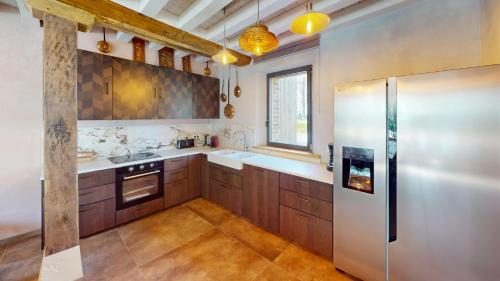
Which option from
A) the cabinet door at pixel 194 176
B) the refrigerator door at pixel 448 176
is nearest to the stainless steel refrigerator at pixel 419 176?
the refrigerator door at pixel 448 176

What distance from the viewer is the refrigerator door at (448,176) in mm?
1128

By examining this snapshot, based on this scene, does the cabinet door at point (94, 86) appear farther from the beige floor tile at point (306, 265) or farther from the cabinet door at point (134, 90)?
the beige floor tile at point (306, 265)

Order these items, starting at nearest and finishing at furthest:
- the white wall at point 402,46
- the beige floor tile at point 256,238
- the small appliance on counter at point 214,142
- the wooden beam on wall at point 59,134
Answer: the white wall at point 402,46
the wooden beam on wall at point 59,134
the beige floor tile at point 256,238
the small appliance on counter at point 214,142

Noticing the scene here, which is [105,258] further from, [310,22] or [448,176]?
[448,176]

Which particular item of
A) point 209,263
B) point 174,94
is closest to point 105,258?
point 209,263

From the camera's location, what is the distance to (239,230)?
2490mm

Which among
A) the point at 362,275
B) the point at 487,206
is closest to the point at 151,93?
the point at 362,275

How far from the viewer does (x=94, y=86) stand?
8.03 feet

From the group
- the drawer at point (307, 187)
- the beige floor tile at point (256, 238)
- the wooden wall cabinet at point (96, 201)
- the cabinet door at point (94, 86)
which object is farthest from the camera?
the cabinet door at point (94, 86)

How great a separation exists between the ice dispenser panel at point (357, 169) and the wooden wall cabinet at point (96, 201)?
8.52 feet

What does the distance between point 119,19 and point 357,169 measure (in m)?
2.54

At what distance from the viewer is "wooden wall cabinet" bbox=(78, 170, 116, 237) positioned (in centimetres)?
222

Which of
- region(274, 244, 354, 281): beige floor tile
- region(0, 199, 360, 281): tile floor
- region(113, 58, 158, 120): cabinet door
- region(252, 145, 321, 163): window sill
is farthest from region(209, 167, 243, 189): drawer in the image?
region(113, 58, 158, 120): cabinet door

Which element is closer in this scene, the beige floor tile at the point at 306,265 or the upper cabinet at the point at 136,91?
the beige floor tile at the point at 306,265
